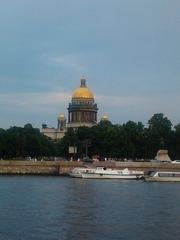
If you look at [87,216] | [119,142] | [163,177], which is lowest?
[87,216]

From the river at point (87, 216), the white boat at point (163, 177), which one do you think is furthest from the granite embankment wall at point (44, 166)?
the river at point (87, 216)

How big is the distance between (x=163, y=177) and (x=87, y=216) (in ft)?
198

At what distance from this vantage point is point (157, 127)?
146 m

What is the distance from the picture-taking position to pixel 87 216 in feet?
154

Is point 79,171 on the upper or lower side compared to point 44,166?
lower

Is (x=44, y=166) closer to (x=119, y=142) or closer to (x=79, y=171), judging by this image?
(x=79, y=171)

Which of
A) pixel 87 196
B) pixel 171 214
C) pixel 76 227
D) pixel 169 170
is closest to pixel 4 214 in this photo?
pixel 76 227

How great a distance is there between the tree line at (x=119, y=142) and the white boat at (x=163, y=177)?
97.7ft

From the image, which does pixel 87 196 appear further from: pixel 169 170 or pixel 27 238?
pixel 169 170

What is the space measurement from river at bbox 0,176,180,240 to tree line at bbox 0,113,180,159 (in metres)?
72.6

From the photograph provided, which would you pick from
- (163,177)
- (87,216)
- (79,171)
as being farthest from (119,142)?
(87,216)

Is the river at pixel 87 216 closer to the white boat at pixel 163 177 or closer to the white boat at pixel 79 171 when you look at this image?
the white boat at pixel 163 177

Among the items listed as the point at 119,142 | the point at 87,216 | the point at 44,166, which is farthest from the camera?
the point at 119,142

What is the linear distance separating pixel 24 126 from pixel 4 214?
142286mm
